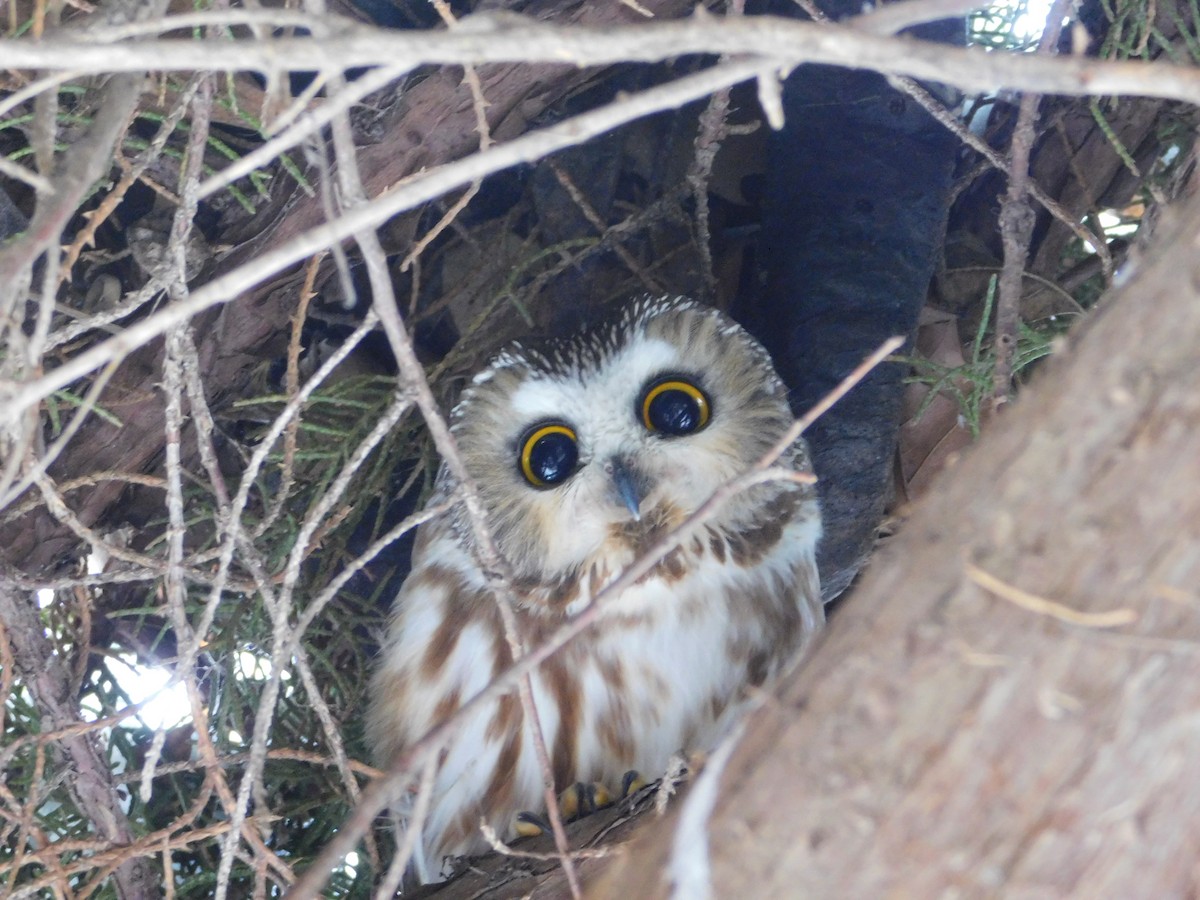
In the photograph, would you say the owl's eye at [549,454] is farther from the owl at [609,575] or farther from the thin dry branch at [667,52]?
the thin dry branch at [667,52]

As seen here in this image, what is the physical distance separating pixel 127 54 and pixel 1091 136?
A: 2.14 metres

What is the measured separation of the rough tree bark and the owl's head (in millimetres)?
1038

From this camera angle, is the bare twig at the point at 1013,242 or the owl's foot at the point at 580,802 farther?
the owl's foot at the point at 580,802

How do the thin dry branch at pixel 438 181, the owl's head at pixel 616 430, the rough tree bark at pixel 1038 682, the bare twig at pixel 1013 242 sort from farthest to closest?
the owl's head at pixel 616 430 → the bare twig at pixel 1013 242 → the thin dry branch at pixel 438 181 → the rough tree bark at pixel 1038 682

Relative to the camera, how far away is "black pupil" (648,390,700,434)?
2.27 metres

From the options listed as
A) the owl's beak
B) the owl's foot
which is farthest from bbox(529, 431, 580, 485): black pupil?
the owl's foot

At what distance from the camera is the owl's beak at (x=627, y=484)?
6.95 feet

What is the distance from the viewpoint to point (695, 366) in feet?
7.77

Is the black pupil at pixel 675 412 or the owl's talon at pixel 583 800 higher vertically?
the black pupil at pixel 675 412

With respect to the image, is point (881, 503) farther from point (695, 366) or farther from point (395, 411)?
point (395, 411)

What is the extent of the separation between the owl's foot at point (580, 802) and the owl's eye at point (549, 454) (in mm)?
581

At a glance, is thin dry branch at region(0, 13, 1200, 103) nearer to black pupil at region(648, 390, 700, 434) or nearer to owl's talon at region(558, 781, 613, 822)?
black pupil at region(648, 390, 700, 434)

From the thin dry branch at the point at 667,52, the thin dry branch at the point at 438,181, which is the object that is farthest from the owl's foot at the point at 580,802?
the thin dry branch at the point at 667,52

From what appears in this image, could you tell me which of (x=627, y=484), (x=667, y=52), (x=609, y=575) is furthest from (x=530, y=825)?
(x=667, y=52)
